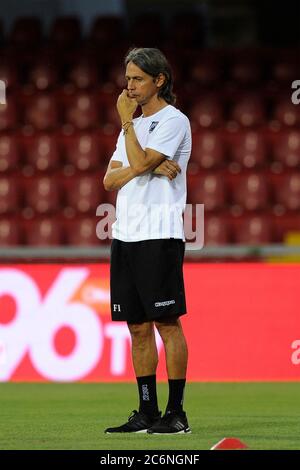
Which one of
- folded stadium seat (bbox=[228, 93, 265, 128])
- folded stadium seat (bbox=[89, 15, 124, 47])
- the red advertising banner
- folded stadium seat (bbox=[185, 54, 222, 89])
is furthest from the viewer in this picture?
folded stadium seat (bbox=[89, 15, 124, 47])

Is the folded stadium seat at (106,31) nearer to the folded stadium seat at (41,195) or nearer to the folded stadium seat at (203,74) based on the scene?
the folded stadium seat at (203,74)

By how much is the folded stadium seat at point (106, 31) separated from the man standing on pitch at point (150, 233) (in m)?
9.12

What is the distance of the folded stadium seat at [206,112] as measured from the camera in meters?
14.4

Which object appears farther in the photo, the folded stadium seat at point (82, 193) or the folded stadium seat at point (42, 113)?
the folded stadium seat at point (42, 113)

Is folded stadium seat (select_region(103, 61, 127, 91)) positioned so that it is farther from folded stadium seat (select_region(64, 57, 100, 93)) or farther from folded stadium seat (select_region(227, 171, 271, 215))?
folded stadium seat (select_region(227, 171, 271, 215))

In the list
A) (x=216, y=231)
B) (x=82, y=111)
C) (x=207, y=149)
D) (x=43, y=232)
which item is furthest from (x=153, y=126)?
(x=82, y=111)

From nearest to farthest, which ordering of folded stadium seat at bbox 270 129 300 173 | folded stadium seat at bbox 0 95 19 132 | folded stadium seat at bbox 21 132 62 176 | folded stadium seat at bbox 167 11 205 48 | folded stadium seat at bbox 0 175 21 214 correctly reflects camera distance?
folded stadium seat at bbox 0 175 21 214 → folded stadium seat at bbox 270 129 300 173 → folded stadium seat at bbox 21 132 62 176 → folded stadium seat at bbox 0 95 19 132 → folded stadium seat at bbox 167 11 205 48

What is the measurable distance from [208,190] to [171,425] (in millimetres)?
7162

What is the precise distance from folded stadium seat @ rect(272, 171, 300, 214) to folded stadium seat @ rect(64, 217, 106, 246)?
193 centimetres

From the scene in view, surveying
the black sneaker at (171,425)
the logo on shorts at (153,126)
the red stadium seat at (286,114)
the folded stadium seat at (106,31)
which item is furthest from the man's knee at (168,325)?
the folded stadium seat at (106,31)

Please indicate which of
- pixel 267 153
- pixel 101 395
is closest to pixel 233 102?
pixel 267 153

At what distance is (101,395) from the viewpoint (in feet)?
30.6

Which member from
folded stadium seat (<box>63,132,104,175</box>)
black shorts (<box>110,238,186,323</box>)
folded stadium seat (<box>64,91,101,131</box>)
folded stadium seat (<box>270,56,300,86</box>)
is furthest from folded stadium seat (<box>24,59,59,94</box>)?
black shorts (<box>110,238,186,323</box>)

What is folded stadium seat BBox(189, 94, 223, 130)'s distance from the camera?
566 inches
